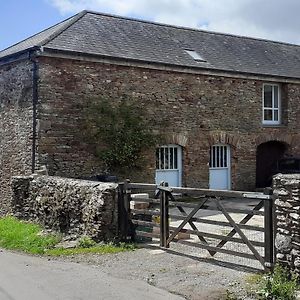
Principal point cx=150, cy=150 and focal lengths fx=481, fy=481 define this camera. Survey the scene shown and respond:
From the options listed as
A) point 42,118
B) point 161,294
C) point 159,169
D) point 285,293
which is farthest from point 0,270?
point 159,169

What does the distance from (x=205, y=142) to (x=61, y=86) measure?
6.48 metres

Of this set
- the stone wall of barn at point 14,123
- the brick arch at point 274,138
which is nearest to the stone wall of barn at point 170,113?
the brick arch at point 274,138

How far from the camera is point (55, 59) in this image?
52.1ft

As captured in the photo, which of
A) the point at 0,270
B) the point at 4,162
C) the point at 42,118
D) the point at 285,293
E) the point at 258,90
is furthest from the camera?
the point at 258,90

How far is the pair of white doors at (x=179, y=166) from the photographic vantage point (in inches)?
736

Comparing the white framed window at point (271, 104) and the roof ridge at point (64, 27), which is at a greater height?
the roof ridge at point (64, 27)

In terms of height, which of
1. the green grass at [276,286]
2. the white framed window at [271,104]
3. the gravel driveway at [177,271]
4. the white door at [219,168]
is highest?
the white framed window at [271,104]

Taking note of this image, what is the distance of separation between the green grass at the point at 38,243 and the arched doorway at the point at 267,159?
12221 millimetres

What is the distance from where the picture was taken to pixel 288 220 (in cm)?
725

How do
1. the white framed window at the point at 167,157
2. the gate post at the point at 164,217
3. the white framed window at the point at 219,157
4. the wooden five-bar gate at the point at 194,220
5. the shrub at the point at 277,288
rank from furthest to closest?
the white framed window at the point at 219,157 < the white framed window at the point at 167,157 < the gate post at the point at 164,217 < the wooden five-bar gate at the point at 194,220 < the shrub at the point at 277,288

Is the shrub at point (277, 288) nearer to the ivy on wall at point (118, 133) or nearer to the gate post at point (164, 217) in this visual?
the gate post at point (164, 217)

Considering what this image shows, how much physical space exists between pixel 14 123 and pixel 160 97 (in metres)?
5.46

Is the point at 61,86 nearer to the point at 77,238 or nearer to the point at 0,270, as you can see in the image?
the point at 77,238

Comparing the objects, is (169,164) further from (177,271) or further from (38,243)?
(177,271)
